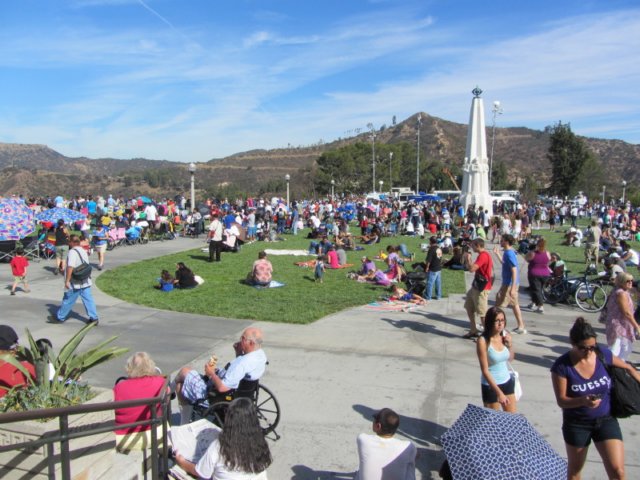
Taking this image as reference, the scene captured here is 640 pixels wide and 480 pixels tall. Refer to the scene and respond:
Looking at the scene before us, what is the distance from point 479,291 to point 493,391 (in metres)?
4.11

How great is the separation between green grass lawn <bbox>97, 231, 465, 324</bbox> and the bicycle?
2.16 meters

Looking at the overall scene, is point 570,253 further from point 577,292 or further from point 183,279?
point 183,279

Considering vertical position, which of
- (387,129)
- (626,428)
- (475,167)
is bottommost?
(626,428)

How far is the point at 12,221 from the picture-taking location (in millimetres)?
14953

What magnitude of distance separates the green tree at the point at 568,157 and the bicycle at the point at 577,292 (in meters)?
43.8

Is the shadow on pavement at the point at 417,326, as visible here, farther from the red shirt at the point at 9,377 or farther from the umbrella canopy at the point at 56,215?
the umbrella canopy at the point at 56,215

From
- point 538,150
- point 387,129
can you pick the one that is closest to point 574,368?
point 538,150

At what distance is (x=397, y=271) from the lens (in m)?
13.9

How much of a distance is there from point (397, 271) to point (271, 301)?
3.78 m

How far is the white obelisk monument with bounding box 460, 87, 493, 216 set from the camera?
34.6 meters

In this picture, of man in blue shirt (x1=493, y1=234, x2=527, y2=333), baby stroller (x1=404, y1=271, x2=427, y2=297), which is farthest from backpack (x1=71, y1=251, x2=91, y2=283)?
man in blue shirt (x1=493, y1=234, x2=527, y2=333)

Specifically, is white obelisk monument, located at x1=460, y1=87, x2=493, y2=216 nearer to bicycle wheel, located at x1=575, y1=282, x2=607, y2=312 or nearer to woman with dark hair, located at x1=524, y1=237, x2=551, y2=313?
bicycle wheel, located at x1=575, y1=282, x2=607, y2=312

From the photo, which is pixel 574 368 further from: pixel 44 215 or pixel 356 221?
pixel 356 221

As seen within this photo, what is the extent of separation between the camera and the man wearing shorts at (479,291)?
8.68m
